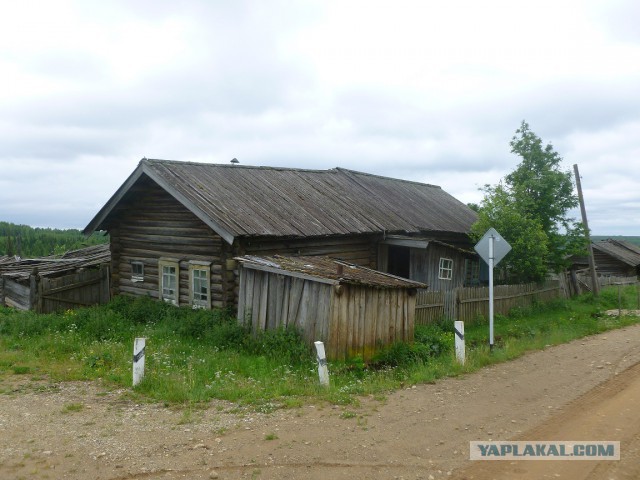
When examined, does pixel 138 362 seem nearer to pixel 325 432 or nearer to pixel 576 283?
pixel 325 432

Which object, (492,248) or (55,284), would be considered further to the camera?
(55,284)

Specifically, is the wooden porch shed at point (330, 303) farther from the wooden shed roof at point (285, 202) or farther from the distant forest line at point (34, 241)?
the distant forest line at point (34, 241)

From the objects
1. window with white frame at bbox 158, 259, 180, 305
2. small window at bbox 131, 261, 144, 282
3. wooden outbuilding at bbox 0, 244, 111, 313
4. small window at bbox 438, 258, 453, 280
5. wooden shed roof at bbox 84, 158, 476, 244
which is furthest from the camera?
small window at bbox 438, 258, 453, 280

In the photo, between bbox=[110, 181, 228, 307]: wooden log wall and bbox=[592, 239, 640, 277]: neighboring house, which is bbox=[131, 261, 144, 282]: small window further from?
bbox=[592, 239, 640, 277]: neighboring house

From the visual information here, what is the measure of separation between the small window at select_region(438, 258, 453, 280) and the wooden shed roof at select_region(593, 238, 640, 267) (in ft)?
82.5

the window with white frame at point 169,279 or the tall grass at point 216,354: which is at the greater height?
the window with white frame at point 169,279

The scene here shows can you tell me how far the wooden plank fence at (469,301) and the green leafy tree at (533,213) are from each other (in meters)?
0.96

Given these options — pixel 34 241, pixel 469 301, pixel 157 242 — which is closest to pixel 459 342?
pixel 469 301

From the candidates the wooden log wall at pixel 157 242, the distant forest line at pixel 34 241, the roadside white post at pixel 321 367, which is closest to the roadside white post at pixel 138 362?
the roadside white post at pixel 321 367

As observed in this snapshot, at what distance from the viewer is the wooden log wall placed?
50.1 feet

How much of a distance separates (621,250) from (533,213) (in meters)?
25.8

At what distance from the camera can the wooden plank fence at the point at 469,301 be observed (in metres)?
16.5

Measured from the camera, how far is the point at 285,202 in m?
17.4

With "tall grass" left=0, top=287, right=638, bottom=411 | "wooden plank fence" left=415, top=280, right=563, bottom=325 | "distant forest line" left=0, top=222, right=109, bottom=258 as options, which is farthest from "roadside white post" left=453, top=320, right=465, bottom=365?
"distant forest line" left=0, top=222, right=109, bottom=258
